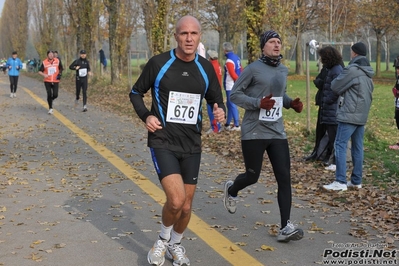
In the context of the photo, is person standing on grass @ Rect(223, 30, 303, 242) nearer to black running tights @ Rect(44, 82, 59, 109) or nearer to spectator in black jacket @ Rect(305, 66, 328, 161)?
spectator in black jacket @ Rect(305, 66, 328, 161)

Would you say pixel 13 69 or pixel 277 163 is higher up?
pixel 13 69

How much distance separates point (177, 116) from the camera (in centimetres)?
556

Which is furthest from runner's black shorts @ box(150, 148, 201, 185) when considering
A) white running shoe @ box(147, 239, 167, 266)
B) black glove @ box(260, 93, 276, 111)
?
black glove @ box(260, 93, 276, 111)

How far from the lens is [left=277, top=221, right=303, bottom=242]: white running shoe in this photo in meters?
6.25

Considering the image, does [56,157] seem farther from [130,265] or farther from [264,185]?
[130,265]

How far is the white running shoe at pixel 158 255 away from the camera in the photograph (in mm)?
5609

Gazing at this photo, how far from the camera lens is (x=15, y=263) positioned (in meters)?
5.72

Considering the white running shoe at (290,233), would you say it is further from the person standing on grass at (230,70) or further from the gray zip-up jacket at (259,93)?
the person standing on grass at (230,70)

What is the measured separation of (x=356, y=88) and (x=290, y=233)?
3.16 meters

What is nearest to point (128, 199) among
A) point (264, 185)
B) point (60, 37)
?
point (264, 185)

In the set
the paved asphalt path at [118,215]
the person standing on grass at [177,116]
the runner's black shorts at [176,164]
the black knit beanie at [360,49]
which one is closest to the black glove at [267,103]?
the person standing on grass at [177,116]

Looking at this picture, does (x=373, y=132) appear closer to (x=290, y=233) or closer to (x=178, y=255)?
(x=290, y=233)

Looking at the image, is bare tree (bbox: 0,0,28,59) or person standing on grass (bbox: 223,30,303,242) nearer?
person standing on grass (bbox: 223,30,303,242)

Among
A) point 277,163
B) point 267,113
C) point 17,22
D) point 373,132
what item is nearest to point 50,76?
point 373,132
